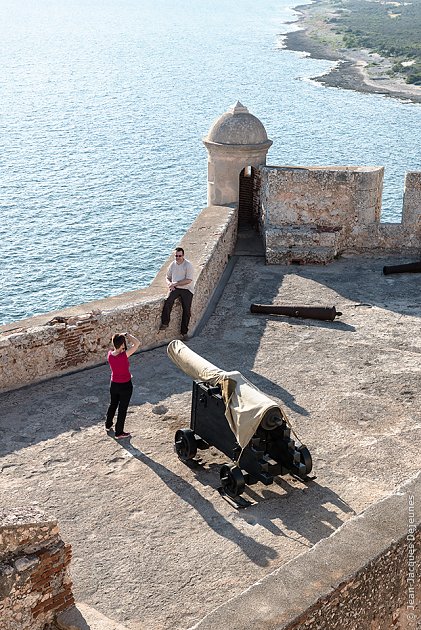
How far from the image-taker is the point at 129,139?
1977 inches

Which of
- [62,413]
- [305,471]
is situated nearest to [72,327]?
[62,413]

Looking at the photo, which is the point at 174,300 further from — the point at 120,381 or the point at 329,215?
the point at 329,215

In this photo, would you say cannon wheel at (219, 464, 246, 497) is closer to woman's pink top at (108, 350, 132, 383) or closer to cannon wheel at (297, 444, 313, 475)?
cannon wheel at (297, 444, 313, 475)

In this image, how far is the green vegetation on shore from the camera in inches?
2962

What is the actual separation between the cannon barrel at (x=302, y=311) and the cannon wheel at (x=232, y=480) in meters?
4.47

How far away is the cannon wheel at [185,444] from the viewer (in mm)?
7844

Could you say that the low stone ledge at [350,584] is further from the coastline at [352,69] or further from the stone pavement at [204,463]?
the coastline at [352,69]

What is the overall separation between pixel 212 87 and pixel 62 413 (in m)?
60.4

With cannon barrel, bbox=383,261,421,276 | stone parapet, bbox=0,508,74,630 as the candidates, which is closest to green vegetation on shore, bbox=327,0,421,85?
cannon barrel, bbox=383,261,421,276

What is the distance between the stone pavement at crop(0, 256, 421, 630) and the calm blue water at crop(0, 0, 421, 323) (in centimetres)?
1792

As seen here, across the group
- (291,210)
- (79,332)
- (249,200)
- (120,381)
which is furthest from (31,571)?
(249,200)

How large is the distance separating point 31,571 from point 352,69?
73177 mm

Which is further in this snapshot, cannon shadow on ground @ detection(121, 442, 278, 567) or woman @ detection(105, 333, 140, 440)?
woman @ detection(105, 333, 140, 440)

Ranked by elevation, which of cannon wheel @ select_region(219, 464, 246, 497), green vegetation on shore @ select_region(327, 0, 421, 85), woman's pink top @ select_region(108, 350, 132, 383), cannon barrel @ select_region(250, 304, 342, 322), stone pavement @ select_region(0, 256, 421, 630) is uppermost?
woman's pink top @ select_region(108, 350, 132, 383)
